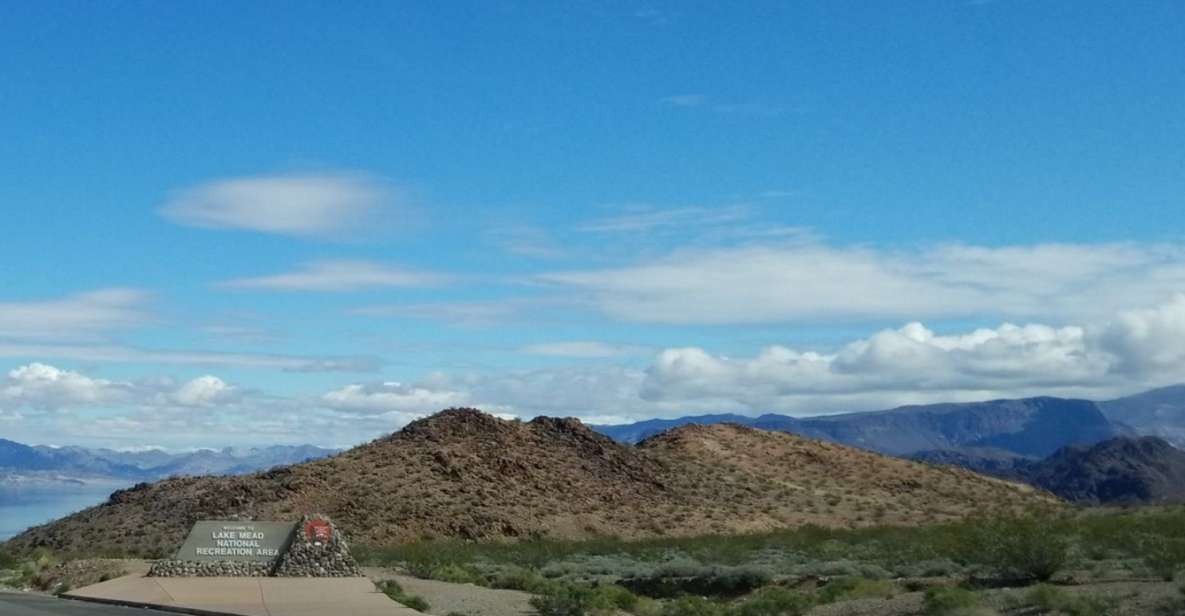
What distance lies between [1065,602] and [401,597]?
1470 centimetres

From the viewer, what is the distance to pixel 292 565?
37562mm

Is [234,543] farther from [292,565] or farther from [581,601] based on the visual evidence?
[581,601]

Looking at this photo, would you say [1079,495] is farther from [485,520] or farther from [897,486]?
[485,520]

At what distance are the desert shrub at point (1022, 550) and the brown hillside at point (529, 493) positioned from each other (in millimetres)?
34556

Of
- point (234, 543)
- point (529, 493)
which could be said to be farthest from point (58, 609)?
point (529, 493)

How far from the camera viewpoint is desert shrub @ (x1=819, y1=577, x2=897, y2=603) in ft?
97.3

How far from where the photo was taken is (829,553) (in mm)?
43938

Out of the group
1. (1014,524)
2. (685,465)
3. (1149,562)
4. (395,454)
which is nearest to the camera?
(1149,562)

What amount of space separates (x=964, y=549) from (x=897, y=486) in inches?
2099

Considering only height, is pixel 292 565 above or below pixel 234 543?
below

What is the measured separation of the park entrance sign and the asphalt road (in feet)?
14.4

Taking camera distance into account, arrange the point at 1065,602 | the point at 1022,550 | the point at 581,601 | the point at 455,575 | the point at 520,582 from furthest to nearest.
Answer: the point at 455,575 → the point at 520,582 → the point at 1022,550 → the point at 581,601 → the point at 1065,602

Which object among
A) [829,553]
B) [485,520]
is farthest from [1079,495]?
[829,553]

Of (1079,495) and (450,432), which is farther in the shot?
(1079,495)
